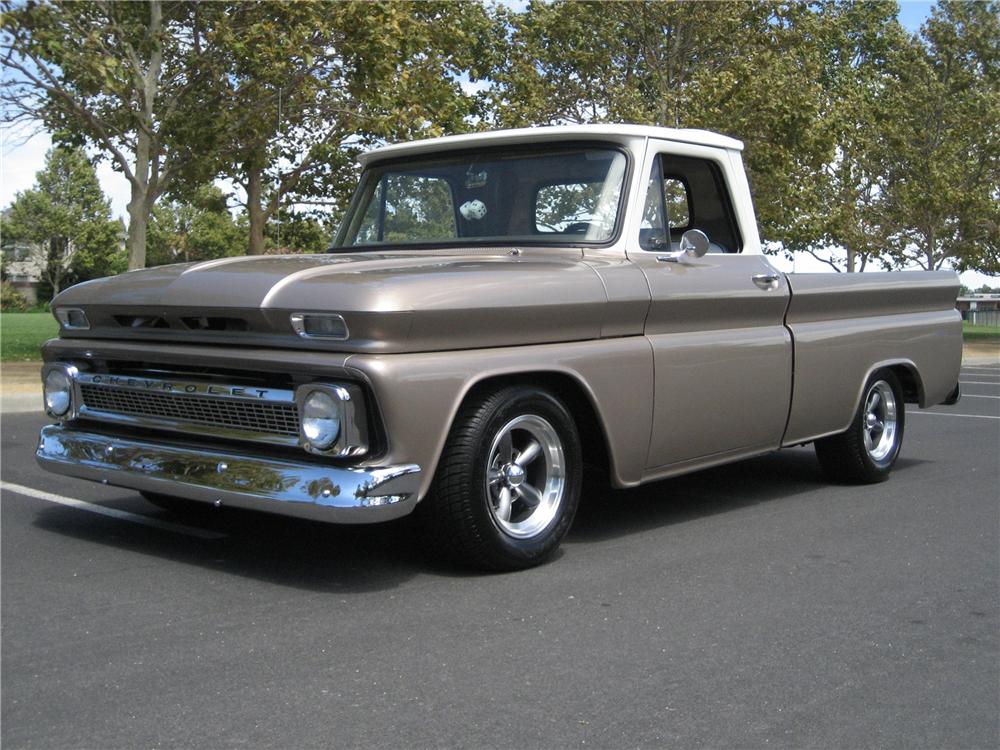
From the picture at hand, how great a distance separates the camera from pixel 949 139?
2981 cm

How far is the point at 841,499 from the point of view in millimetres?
6750

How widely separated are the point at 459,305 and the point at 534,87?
2002 centimetres

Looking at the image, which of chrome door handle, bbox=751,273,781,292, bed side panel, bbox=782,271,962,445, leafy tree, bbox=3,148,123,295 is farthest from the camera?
leafy tree, bbox=3,148,123,295

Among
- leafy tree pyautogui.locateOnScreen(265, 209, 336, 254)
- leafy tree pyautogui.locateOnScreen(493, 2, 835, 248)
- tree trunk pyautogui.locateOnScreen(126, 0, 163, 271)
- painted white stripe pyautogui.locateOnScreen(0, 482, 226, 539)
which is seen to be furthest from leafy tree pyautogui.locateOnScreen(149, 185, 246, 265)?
painted white stripe pyautogui.locateOnScreen(0, 482, 226, 539)

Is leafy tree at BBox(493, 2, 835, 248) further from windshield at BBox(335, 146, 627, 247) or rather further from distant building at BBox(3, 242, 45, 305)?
distant building at BBox(3, 242, 45, 305)

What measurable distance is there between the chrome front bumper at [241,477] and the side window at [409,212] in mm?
1836

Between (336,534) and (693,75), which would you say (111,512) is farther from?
(693,75)

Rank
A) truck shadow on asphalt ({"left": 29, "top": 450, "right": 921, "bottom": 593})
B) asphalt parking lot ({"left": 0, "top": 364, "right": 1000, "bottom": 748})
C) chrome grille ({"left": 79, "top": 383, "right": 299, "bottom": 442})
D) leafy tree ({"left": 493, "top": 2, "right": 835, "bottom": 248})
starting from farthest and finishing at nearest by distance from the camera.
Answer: leafy tree ({"left": 493, "top": 2, "right": 835, "bottom": 248})
truck shadow on asphalt ({"left": 29, "top": 450, "right": 921, "bottom": 593})
chrome grille ({"left": 79, "top": 383, "right": 299, "bottom": 442})
asphalt parking lot ({"left": 0, "top": 364, "right": 1000, "bottom": 748})

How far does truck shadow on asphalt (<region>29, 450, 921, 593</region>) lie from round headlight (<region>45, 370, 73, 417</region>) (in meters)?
0.58

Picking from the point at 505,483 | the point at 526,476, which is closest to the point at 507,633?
the point at 505,483

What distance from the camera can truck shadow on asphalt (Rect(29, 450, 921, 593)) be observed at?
15.7ft

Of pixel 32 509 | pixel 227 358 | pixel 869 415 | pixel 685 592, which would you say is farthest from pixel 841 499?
pixel 32 509

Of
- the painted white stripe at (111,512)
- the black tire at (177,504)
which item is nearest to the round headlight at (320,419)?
the painted white stripe at (111,512)

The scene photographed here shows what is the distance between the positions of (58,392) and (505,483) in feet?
7.00
